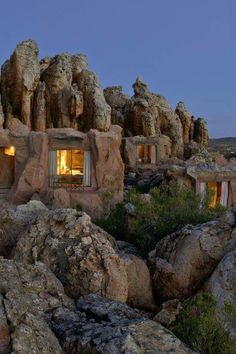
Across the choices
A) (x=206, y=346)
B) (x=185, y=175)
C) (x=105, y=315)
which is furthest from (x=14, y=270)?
(x=185, y=175)

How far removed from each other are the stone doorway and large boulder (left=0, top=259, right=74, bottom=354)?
17.0 metres

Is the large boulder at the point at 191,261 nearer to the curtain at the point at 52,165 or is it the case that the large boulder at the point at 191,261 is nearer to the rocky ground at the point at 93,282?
the rocky ground at the point at 93,282

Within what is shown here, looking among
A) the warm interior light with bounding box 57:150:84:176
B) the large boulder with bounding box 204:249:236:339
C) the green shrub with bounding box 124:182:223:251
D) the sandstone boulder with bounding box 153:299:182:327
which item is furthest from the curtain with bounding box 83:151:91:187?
the large boulder with bounding box 204:249:236:339

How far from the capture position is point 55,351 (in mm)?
4703

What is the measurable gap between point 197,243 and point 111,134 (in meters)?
13.0

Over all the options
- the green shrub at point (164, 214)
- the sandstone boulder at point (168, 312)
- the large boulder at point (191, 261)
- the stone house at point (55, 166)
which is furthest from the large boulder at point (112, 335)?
the stone house at point (55, 166)

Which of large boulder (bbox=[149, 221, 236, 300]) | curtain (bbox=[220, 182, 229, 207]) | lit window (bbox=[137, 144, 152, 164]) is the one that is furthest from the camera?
lit window (bbox=[137, 144, 152, 164])

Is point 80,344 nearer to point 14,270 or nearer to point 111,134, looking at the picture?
point 14,270

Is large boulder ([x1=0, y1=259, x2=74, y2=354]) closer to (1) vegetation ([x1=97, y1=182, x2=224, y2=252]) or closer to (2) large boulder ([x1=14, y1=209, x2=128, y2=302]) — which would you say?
(2) large boulder ([x1=14, y1=209, x2=128, y2=302])

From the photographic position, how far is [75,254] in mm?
8547

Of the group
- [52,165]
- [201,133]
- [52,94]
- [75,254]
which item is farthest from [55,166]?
[201,133]

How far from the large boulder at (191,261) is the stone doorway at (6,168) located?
14.4 metres

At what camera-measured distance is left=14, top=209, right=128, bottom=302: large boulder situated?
8.14 meters

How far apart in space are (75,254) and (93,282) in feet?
2.54
